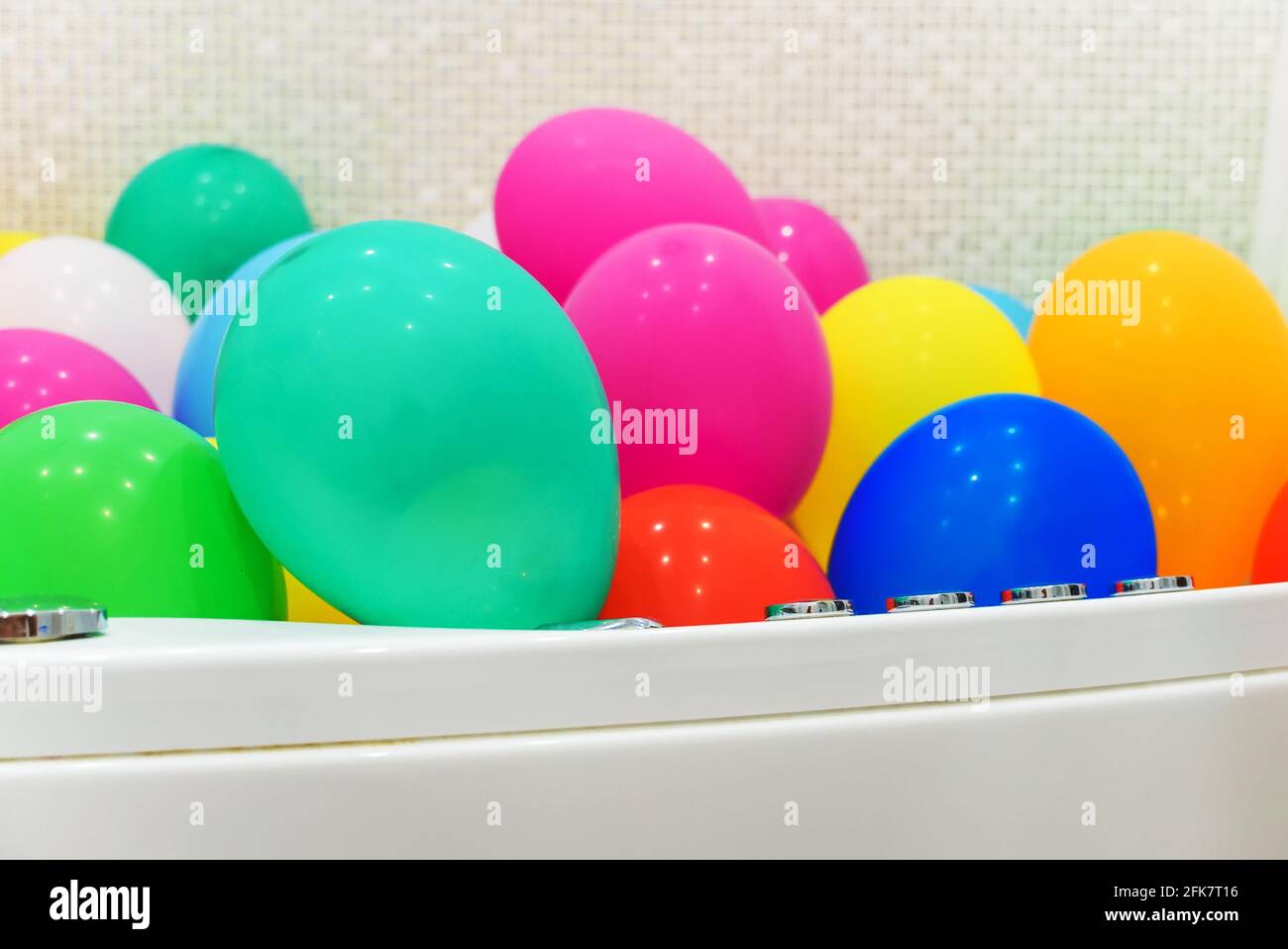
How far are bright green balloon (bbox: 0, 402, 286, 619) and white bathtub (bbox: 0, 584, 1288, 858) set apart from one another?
7.3 inches

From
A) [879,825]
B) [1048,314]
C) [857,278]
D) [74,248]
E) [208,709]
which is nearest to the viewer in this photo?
[208,709]

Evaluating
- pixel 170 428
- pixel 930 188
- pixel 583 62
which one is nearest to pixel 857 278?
pixel 930 188

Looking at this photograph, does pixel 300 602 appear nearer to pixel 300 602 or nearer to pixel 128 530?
pixel 300 602

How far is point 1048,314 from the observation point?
1707mm

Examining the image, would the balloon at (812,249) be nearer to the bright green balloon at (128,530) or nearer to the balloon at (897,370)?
the balloon at (897,370)

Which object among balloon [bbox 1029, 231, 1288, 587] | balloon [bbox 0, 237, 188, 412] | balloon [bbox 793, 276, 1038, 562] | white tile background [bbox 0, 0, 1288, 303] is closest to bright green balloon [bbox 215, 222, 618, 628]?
balloon [bbox 793, 276, 1038, 562]

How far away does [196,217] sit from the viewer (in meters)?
2.17

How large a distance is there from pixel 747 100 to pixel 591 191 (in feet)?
3.40

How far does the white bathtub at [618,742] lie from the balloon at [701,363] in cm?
51

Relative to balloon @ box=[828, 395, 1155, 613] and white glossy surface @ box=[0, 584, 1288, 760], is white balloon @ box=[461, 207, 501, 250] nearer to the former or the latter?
balloon @ box=[828, 395, 1155, 613]

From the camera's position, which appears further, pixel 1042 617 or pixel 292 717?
pixel 1042 617

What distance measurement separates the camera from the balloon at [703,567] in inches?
45.1

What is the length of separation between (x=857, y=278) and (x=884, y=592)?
1022 mm
